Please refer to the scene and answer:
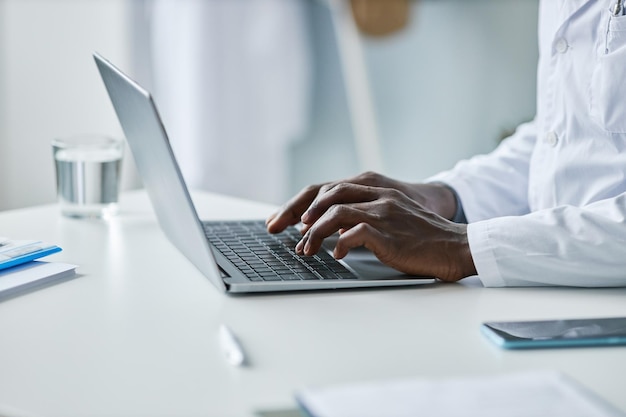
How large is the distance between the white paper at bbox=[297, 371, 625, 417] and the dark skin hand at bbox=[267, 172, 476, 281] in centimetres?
30

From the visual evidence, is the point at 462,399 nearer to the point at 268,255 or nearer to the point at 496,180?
the point at 268,255

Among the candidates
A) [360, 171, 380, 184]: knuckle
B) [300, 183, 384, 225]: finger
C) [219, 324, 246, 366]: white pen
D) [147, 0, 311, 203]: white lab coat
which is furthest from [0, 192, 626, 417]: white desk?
[147, 0, 311, 203]: white lab coat

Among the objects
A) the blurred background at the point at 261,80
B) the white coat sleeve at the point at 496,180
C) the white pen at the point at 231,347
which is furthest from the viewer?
the blurred background at the point at 261,80

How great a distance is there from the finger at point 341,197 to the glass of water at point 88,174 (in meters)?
0.42

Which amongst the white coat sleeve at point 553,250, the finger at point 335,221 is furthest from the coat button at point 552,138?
the finger at point 335,221

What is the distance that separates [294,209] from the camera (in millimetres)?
1119

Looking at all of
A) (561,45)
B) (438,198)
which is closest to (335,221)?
(438,198)

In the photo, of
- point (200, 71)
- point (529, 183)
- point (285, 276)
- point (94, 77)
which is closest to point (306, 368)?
point (285, 276)

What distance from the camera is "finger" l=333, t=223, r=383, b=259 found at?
0.91 metres

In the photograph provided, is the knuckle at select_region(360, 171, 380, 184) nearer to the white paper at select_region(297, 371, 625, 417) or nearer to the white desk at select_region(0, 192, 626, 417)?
the white desk at select_region(0, 192, 626, 417)

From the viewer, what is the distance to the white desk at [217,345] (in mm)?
655

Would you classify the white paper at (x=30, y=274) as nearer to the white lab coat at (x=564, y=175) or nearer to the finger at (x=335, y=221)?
the finger at (x=335, y=221)

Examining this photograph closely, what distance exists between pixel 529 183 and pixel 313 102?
1988 mm

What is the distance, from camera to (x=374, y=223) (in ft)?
3.09
